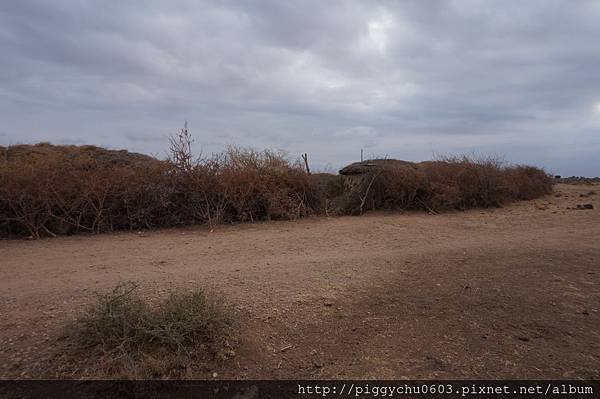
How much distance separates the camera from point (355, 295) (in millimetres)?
4559

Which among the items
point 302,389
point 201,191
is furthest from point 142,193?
point 302,389

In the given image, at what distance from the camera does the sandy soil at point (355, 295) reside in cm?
323

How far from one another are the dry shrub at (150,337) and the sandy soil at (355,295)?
0.57 ft

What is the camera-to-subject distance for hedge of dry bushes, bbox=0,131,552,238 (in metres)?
8.26

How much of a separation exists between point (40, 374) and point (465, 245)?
6.44 metres

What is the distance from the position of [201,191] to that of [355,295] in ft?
20.3

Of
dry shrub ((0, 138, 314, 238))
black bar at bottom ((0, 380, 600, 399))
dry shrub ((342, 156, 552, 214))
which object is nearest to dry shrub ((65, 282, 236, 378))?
black bar at bottom ((0, 380, 600, 399))

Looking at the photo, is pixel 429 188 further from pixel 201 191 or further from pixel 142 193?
pixel 142 193

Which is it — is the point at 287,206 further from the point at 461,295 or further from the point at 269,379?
the point at 269,379

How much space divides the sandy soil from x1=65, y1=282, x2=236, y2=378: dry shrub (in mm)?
175

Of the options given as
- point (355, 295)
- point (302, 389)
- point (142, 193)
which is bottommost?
point (302, 389)

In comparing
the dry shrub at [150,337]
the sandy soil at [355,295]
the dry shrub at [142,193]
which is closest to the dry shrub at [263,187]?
the dry shrub at [142,193]

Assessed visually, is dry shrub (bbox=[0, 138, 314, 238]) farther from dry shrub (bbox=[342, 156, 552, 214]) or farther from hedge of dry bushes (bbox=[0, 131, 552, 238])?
dry shrub (bbox=[342, 156, 552, 214])

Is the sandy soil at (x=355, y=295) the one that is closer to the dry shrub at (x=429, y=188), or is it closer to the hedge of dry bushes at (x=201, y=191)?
the hedge of dry bushes at (x=201, y=191)
